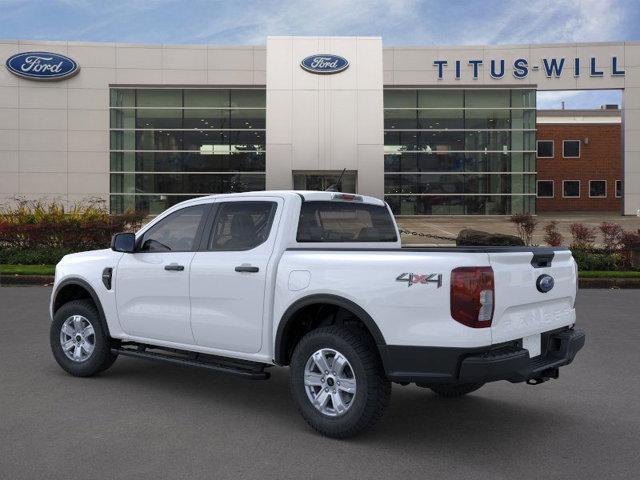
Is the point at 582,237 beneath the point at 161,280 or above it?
above

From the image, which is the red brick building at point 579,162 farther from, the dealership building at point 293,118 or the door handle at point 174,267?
the door handle at point 174,267

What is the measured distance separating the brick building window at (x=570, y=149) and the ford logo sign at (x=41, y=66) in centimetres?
3558

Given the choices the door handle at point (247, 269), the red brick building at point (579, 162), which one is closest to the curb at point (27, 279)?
the door handle at point (247, 269)

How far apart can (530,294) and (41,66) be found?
39743mm

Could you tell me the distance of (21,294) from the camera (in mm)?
14031

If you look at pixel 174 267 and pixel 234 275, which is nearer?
pixel 234 275

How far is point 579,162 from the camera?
5438 centimetres

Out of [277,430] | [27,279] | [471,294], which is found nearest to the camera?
[471,294]

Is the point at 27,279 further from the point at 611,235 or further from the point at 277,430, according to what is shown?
the point at 611,235

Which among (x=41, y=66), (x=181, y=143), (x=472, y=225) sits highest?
(x=41, y=66)

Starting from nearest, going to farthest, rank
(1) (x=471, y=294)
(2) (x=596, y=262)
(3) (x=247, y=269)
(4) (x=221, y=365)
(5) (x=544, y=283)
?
1. (1) (x=471, y=294)
2. (5) (x=544, y=283)
3. (3) (x=247, y=269)
4. (4) (x=221, y=365)
5. (2) (x=596, y=262)

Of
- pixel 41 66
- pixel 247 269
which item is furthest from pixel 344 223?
pixel 41 66

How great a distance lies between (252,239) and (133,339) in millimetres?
1638

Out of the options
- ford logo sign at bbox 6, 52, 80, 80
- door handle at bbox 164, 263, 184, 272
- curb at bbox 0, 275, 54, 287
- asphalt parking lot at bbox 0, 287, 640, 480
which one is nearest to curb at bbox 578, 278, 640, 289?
asphalt parking lot at bbox 0, 287, 640, 480
